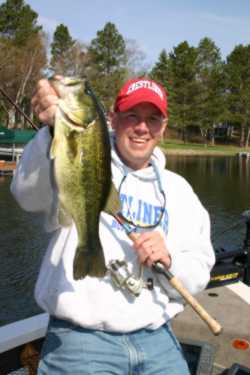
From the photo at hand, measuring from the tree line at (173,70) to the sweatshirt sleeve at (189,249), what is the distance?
41.4 meters

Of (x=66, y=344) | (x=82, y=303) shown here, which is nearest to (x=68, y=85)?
(x=82, y=303)

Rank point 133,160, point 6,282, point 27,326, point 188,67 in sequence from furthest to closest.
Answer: point 188,67, point 6,282, point 27,326, point 133,160

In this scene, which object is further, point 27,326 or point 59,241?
point 27,326

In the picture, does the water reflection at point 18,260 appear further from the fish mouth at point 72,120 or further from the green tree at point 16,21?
the green tree at point 16,21

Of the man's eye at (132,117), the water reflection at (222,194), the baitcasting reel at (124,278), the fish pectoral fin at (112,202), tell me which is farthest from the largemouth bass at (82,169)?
the water reflection at (222,194)

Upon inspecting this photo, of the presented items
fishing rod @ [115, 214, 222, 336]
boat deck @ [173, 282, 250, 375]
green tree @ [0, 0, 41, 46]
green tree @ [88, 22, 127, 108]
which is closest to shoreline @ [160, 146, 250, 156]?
green tree @ [88, 22, 127, 108]

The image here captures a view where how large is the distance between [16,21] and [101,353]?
51517mm

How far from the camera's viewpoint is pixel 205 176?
30.8 m

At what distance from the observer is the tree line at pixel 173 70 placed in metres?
48.6

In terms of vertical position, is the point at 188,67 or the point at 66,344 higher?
the point at 188,67

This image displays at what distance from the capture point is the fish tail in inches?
85.4

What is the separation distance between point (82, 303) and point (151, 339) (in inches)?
17.0

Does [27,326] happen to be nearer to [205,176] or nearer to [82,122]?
[82,122]

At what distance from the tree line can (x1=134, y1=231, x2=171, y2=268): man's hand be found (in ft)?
137
